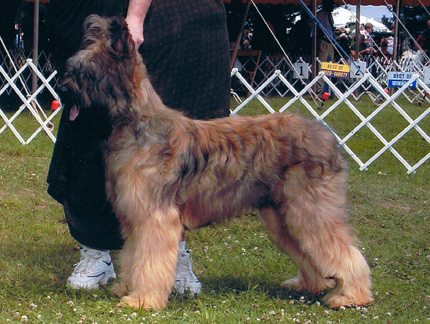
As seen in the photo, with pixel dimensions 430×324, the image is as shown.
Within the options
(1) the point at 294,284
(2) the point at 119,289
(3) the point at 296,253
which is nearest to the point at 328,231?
(3) the point at 296,253

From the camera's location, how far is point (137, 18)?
10.6ft

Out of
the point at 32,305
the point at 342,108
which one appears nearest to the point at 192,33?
the point at 32,305

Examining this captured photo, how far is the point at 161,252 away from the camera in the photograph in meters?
3.09

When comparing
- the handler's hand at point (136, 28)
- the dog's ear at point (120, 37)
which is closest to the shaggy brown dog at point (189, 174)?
the dog's ear at point (120, 37)

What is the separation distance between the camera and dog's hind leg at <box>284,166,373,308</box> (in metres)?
3.25

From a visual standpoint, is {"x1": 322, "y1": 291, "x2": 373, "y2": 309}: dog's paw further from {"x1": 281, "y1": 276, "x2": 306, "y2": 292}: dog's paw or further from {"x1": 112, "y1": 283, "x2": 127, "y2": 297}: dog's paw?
{"x1": 112, "y1": 283, "x2": 127, "y2": 297}: dog's paw

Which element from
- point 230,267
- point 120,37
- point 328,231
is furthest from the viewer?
point 230,267

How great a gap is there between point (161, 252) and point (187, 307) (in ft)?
1.59

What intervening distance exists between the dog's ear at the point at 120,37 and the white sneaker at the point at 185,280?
57.4 inches

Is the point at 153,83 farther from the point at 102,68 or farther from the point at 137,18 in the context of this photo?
the point at 102,68

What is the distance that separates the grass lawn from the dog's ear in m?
1.39

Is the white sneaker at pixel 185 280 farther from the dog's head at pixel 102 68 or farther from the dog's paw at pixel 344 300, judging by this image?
the dog's head at pixel 102 68

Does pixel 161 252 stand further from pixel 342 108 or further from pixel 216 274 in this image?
pixel 342 108

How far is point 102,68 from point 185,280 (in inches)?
58.1
